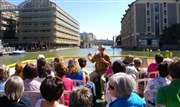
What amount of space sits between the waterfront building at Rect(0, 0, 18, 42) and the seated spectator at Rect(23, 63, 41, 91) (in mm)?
114823

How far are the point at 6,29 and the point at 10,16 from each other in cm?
1089

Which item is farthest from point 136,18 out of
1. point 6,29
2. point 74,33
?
point 74,33

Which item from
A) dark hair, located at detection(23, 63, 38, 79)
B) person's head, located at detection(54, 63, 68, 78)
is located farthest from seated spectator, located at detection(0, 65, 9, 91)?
person's head, located at detection(54, 63, 68, 78)

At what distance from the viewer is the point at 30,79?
16.2ft

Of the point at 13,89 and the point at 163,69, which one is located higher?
the point at 163,69

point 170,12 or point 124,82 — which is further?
point 170,12

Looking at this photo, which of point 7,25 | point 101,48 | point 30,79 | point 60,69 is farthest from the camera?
point 7,25

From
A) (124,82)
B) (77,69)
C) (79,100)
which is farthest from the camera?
(77,69)

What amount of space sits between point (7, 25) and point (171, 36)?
72.1 metres

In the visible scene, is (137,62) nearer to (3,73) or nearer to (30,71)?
(30,71)

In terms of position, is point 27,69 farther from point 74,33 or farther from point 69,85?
point 74,33

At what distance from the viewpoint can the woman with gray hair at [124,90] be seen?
9.97 feet

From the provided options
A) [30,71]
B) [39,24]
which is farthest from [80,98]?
[39,24]

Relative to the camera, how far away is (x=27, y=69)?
4.93m
